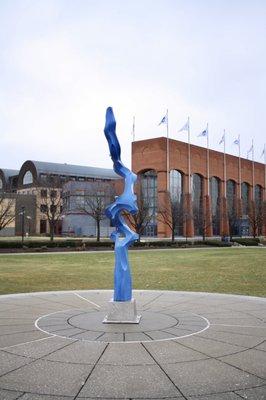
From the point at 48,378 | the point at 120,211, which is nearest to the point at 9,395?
the point at 48,378

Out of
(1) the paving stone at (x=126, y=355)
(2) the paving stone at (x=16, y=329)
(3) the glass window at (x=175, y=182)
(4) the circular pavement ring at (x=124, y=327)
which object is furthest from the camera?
(3) the glass window at (x=175, y=182)

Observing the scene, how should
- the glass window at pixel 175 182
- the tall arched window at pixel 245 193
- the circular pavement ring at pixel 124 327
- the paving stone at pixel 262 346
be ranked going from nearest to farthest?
the paving stone at pixel 262 346, the circular pavement ring at pixel 124 327, the glass window at pixel 175 182, the tall arched window at pixel 245 193

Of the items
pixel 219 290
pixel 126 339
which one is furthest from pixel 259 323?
pixel 219 290

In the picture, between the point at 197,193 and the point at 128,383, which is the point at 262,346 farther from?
the point at 197,193

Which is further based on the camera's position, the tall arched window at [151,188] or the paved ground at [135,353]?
Answer: the tall arched window at [151,188]

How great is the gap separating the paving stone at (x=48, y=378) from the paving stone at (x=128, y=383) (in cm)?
15

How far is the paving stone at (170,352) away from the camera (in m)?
6.49

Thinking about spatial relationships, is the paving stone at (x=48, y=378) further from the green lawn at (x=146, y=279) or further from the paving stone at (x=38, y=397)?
the green lawn at (x=146, y=279)

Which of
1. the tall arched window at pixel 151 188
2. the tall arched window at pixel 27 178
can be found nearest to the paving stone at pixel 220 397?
the tall arched window at pixel 151 188

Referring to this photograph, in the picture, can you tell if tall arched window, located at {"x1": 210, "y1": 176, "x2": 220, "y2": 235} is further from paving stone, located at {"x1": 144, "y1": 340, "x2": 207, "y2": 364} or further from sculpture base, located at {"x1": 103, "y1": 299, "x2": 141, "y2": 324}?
paving stone, located at {"x1": 144, "y1": 340, "x2": 207, "y2": 364}

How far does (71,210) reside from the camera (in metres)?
77.8

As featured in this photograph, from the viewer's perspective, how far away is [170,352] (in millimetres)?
6828

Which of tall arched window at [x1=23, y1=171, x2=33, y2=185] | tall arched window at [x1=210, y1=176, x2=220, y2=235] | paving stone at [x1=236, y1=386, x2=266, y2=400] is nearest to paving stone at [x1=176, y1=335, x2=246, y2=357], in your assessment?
paving stone at [x1=236, y1=386, x2=266, y2=400]

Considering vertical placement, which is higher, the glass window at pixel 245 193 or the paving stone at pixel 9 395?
the glass window at pixel 245 193
